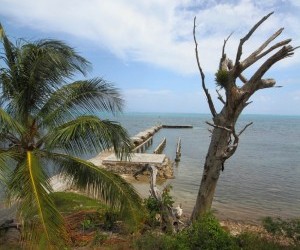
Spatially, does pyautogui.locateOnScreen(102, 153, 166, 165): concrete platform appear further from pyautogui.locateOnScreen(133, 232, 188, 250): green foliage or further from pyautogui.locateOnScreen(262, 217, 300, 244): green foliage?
pyautogui.locateOnScreen(133, 232, 188, 250): green foliage

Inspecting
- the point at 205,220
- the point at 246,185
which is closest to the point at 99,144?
the point at 205,220

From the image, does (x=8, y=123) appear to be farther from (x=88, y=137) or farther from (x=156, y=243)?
(x=156, y=243)

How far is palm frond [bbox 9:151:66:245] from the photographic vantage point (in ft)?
21.5

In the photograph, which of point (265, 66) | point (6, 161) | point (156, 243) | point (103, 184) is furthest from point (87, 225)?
point (265, 66)

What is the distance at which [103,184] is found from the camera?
8555mm

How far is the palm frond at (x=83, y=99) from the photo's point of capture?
9383mm

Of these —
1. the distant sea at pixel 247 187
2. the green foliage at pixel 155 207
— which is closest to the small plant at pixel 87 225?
the green foliage at pixel 155 207

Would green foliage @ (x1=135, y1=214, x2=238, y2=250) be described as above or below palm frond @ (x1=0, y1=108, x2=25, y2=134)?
below

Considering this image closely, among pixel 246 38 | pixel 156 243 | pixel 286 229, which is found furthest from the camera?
pixel 286 229

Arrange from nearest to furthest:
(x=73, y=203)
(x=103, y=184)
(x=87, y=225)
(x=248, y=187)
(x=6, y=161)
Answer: (x=6, y=161) < (x=103, y=184) < (x=87, y=225) < (x=73, y=203) < (x=248, y=187)

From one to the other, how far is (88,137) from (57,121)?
967mm

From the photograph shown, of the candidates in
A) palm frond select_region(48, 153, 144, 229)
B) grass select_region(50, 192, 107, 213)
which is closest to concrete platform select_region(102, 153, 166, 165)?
grass select_region(50, 192, 107, 213)

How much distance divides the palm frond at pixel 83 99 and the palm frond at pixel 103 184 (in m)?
1.18

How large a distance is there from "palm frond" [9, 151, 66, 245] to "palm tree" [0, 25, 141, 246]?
29 cm
